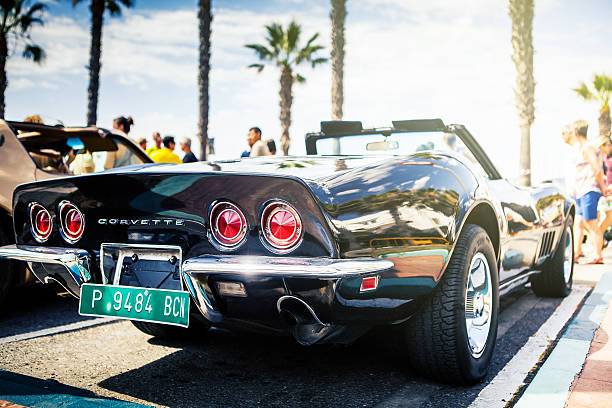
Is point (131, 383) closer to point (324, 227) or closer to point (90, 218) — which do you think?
point (90, 218)

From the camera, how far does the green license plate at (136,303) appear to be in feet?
7.25

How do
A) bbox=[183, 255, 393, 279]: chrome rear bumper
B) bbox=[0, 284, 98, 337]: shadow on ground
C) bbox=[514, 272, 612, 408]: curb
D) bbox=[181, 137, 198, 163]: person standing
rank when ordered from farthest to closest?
bbox=[181, 137, 198, 163]: person standing
bbox=[0, 284, 98, 337]: shadow on ground
bbox=[514, 272, 612, 408]: curb
bbox=[183, 255, 393, 279]: chrome rear bumper

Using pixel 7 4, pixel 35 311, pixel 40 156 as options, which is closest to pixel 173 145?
pixel 40 156

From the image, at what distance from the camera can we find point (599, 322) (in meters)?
3.76

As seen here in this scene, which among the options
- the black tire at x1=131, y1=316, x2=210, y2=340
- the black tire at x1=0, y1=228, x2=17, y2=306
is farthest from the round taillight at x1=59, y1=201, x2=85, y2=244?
the black tire at x1=0, y1=228, x2=17, y2=306

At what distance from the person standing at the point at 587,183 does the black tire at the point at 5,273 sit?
5.93 m

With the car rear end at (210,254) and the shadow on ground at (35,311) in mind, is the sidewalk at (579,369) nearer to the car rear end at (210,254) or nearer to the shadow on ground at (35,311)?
the car rear end at (210,254)

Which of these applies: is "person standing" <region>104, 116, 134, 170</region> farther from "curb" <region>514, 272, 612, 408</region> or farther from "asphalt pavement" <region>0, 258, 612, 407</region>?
"curb" <region>514, 272, 612, 408</region>

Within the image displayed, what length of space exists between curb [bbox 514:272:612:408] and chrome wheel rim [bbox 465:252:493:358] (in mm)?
303

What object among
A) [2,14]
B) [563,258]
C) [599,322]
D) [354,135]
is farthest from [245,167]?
[2,14]

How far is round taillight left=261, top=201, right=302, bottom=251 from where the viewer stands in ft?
Result: 6.83

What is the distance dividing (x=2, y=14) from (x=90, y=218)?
70.1 feet

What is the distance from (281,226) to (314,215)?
0.49 feet

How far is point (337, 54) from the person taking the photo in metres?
14.9
